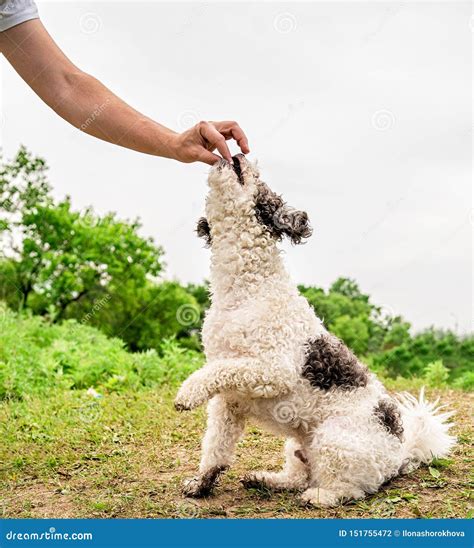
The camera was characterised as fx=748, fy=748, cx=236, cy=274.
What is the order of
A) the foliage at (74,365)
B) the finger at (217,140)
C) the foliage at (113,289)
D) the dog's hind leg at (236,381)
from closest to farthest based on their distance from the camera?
the dog's hind leg at (236,381) < the finger at (217,140) < the foliage at (74,365) < the foliage at (113,289)

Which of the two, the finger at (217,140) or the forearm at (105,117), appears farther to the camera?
the forearm at (105,117)

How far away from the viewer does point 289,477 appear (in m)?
4.91

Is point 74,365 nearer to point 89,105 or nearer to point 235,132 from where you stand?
point 89,105

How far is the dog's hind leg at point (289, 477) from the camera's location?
4.88 meters

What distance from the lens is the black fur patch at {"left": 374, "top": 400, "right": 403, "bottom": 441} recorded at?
4.56 metres

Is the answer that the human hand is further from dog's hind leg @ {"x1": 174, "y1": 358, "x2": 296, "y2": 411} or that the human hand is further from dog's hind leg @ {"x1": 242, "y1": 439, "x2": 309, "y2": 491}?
dog's hind leg @ {"x1": 242, "y1": 439, "x2": 309, "y2": 491}

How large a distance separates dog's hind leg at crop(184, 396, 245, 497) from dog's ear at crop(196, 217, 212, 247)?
99cm

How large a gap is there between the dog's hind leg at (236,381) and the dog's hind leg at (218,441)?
0.44m

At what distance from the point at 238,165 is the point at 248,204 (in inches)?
9.8

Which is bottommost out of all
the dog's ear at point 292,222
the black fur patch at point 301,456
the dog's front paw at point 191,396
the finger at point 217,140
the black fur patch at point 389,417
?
the black fur patch at point 301,456

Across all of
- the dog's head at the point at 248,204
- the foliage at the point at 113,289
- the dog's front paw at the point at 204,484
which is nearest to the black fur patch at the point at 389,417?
the dog's front paw at the point at 204,484

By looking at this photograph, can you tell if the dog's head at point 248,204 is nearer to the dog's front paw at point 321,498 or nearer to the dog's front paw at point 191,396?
the dog's front paw at point 191,396

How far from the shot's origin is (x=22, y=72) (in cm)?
535

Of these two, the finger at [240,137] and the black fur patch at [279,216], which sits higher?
the finger at [240,137]
